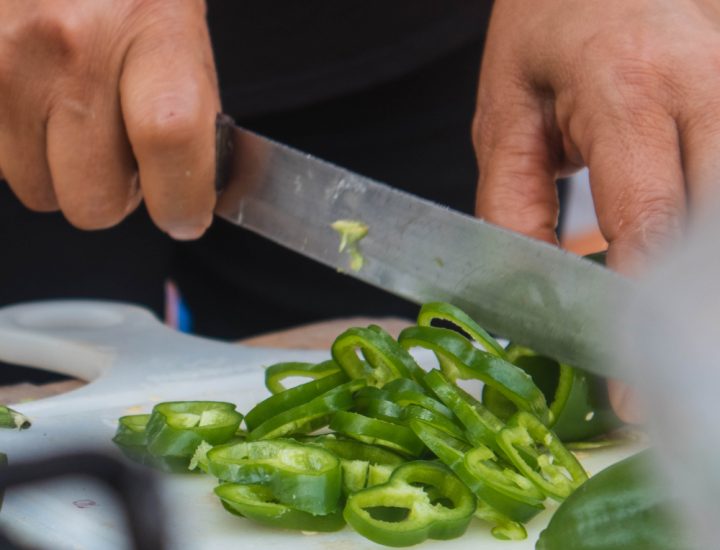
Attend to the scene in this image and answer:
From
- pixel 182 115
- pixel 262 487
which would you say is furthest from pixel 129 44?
pixel 262 487

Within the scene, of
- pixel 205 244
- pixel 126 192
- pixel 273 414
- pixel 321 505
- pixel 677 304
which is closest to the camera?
pixel 677 304

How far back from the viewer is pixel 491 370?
3.71 feet

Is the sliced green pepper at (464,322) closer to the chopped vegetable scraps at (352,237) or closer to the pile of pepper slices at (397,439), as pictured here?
the pile of pepper slices at (397,439)

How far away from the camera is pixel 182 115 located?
1256mm

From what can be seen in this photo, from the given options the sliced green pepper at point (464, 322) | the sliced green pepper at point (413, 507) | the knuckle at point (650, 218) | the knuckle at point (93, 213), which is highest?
the knuckle at point (650, 218)

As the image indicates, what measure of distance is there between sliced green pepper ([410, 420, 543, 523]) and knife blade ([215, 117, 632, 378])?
19 centimetres

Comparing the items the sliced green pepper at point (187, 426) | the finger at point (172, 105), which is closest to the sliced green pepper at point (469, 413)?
the sliced green pepper at point (187, 426)

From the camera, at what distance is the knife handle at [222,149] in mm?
1341

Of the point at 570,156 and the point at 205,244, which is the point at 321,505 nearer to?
the point at 570,156

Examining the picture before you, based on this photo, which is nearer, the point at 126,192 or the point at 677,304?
Result: the point at 677,304

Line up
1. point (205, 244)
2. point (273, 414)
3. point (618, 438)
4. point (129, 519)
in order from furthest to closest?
point (205, 244)
point (618, 438)
point (273, 414)
point (129, 519)

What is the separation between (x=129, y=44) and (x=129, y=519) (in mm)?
836

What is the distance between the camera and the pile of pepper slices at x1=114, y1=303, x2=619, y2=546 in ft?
3.34

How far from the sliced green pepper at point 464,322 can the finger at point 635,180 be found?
149 mm
